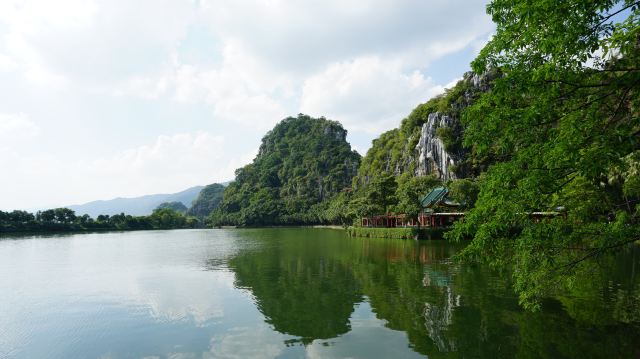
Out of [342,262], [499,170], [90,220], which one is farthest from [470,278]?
[90,220]

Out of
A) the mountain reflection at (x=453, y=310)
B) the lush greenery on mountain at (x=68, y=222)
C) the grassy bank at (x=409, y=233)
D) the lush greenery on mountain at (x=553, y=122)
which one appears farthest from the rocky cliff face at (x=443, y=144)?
the lush greenery on mountain at (x=68, y=222)

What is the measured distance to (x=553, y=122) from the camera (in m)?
9.71

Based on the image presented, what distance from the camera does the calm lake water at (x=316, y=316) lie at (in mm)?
12516

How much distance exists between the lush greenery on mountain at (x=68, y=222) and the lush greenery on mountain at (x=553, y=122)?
127 m

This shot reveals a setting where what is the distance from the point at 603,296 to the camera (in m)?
17.8

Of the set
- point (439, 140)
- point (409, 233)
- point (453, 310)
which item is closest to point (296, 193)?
point (439, 140)

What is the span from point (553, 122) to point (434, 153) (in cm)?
8647

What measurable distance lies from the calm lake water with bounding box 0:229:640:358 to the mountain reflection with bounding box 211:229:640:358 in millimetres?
64

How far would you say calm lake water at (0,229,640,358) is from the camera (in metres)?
12.5

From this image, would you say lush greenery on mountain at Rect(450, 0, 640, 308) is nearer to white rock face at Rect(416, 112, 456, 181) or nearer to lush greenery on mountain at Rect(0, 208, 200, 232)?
white rock face at Rect(416, 112, 456, 181)

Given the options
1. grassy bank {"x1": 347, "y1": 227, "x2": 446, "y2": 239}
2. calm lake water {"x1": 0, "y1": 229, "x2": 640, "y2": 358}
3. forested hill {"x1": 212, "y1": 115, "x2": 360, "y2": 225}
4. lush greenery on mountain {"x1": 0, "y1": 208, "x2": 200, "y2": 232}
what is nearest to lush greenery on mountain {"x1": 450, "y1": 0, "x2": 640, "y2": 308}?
calm lake water {"x1": 0, "y1": 229, "x2": 640, "y2": 358}

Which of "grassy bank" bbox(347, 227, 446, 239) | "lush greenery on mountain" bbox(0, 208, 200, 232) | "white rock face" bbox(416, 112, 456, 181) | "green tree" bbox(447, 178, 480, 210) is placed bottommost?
"grassy bank" bbox(347, 227, 446, 239)

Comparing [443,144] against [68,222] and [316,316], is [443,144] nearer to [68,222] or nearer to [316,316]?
[316,316]

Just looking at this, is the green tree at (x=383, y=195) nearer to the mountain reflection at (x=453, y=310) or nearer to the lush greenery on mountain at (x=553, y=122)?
the mountain reflection at (x=453, y=310)
